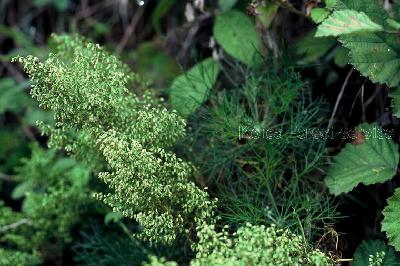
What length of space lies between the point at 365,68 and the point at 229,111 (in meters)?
0.38

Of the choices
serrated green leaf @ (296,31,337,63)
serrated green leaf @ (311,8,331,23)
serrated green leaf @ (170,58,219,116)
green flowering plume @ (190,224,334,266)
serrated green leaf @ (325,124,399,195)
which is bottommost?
serrated green leaf @ (325,124,399,195)

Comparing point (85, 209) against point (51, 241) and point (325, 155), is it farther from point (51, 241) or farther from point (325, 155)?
point (325, 155)

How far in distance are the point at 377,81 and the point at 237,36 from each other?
53 cm

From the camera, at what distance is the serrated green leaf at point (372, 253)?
140 centimetres

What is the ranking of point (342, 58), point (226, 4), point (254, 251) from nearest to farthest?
point (254, 251) → point (342, 58) → point (226, 4)

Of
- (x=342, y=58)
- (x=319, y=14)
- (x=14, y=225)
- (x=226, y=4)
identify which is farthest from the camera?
(x=226, y=4)

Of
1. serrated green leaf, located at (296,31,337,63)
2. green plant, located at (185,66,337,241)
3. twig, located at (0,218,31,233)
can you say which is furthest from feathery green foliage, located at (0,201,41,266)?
serrated green leaf, located at (296,31,337,63)

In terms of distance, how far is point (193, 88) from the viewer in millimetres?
1729

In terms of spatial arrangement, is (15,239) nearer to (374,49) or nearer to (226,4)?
(226,4)

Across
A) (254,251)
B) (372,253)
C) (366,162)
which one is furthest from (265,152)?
(254,251)

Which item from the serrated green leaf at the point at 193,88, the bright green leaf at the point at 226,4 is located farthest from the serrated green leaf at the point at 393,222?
the bright green leaf at the point at 226,4

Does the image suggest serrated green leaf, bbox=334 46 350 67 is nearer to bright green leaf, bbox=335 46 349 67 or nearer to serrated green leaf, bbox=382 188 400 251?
bright green leaf, bbox=335 46 349 67

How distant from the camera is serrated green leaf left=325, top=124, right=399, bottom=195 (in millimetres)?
1472

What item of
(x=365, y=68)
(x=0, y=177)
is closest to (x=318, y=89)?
(x=365, y=68)
